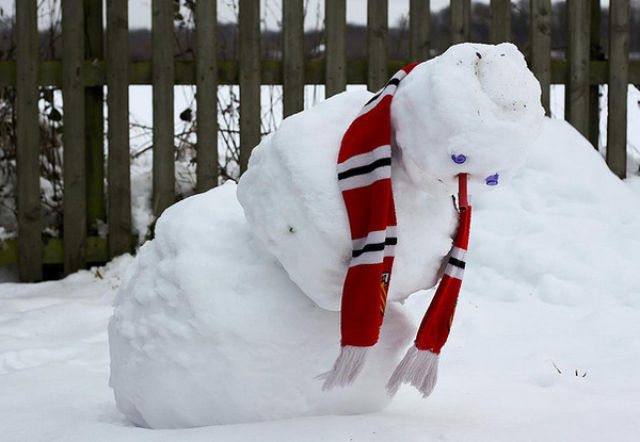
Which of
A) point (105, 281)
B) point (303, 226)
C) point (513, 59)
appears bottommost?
point (105, 281)

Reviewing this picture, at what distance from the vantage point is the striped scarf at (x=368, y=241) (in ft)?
5.35

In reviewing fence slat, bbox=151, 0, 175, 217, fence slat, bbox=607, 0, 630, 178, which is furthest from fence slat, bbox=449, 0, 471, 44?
fence slat, bbox=151, 0, 175, 217

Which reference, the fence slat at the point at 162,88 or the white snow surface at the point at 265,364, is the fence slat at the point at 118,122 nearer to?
the fence slat at the point at 162,88

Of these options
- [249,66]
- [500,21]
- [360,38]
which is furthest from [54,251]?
[500,21]

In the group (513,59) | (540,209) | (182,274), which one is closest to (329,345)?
(182,274)

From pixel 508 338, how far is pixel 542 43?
6.92 feet

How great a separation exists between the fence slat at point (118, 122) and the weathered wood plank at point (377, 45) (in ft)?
4.53

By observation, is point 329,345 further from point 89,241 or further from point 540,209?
point 89,241

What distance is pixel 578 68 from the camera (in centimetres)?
453

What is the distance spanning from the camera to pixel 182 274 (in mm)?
1911

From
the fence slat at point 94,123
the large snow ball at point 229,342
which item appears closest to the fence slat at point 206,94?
the fence slat at point 94,123

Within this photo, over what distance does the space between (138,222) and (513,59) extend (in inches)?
125

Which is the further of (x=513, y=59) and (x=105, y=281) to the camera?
(x=105, y=281)

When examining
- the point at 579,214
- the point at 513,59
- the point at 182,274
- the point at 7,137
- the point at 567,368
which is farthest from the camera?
the point at 7,137
